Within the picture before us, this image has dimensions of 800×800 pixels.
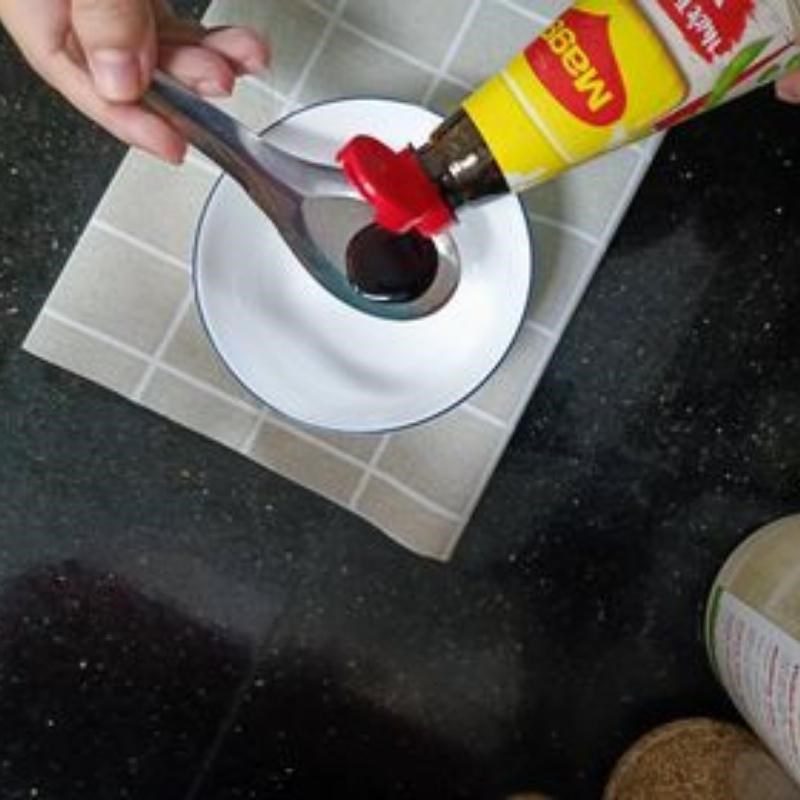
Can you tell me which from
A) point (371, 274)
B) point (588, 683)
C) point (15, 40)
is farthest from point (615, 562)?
point (15, 40)

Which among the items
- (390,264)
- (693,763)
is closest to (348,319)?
(390,264)

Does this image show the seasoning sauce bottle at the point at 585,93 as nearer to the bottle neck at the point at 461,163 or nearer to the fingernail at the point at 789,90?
the bottle neck at the point at 461,163

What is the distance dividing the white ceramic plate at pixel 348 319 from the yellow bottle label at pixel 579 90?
11 centimetres

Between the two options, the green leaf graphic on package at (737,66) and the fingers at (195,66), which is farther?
the fingers at (195,66)

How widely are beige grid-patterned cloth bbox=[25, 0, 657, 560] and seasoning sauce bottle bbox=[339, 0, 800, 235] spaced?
0.14m

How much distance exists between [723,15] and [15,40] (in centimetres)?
33

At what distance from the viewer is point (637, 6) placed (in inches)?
16.8

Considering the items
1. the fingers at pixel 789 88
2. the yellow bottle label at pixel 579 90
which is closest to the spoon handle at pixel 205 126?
the yellow bottle label at pixel 579 90

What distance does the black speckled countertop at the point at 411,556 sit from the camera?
605mm

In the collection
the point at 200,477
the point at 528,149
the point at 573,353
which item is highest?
the point at 528,149

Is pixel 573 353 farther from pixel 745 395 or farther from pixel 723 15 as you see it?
pixel 723 15

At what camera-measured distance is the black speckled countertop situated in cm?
60

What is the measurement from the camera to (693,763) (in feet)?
1.98

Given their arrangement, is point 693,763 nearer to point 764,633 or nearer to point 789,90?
point 764,633
